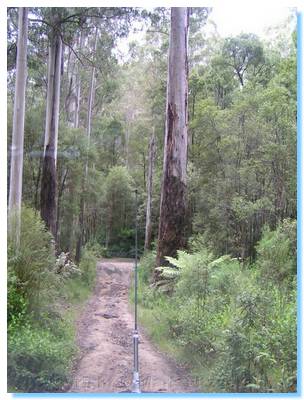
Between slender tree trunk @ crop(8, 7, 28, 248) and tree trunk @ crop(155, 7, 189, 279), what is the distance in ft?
3.88

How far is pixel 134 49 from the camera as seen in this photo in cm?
391

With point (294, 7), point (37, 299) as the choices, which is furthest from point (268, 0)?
point (37, 299)

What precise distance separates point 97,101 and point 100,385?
2396 mm

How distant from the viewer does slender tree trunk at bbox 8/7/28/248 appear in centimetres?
346

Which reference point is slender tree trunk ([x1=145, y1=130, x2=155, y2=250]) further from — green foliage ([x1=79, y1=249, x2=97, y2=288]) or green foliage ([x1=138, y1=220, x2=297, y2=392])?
green foliage ([x1=79, y1=249, x2=97, y2=288])

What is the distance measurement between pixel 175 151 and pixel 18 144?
4.53 ft

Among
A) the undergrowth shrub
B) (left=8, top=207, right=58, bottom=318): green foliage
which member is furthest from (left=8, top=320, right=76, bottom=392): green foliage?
(left=8, top=207, right=58, bottom=318): green foliage

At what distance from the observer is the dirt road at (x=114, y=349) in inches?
124

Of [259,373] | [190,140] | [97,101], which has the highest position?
[97,101]

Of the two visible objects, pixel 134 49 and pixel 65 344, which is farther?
pixel 134 49

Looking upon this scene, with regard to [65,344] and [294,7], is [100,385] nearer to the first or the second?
[65,344]

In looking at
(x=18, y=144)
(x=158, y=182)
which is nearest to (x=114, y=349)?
(x=158, y=182)

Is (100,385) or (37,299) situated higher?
(37,299)

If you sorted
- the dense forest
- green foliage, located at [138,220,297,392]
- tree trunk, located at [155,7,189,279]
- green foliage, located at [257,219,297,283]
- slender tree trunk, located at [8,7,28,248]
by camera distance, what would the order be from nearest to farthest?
green foliage, located at [138,220,297,392] → the dense forest → green foliage, located at [257,219,297,283] → slender tree trunk, located at [8,7,28,248] → tree trunk, located at [155,7,189,279]
